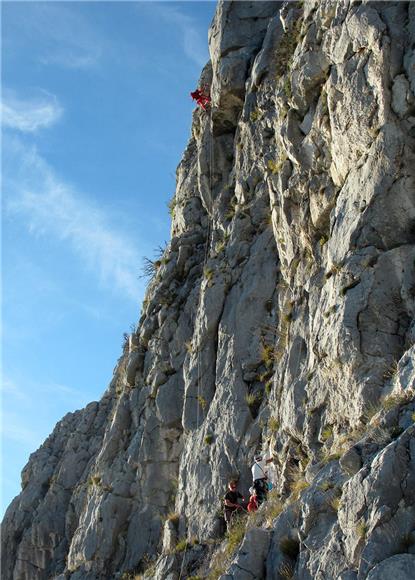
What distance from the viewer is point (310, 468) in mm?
17125

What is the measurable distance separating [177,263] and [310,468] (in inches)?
585

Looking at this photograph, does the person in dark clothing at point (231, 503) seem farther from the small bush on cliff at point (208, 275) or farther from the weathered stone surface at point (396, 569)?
the weathered stone surface at point (396, 569)

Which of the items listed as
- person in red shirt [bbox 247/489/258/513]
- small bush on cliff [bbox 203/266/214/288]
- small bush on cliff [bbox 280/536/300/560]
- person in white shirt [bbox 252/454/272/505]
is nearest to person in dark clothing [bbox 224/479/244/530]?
person in white shirt [bbox 252/454/272/505]

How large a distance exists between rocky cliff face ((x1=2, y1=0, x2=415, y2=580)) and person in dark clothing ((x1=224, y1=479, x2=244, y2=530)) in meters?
0.91

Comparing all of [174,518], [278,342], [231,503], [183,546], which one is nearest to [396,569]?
[231,503]

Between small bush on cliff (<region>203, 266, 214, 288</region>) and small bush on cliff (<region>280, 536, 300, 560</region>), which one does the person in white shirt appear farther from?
small bush on cliff (<region>203, 266, 214, 288</region>)

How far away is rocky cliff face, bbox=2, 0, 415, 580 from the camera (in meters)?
15.1

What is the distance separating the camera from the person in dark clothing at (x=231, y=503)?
67.9ft

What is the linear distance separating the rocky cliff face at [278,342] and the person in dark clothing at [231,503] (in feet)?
2.99

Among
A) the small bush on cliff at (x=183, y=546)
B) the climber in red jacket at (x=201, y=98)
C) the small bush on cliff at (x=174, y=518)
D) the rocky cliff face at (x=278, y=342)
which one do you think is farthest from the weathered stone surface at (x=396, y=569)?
the climber in red jacket at (x=201, y=98)

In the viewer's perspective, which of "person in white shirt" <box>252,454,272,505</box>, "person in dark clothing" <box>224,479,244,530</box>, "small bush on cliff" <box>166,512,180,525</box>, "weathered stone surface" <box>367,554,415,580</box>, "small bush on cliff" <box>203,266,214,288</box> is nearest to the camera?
"weathered stone surface" <box>367,554,415,580</box>

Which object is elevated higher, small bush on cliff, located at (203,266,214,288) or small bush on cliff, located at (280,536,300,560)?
small bush on cliff, located at (203,266,214,288)

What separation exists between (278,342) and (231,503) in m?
4.80

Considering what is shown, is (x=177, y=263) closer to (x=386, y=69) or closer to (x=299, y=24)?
(x=299, y=24)
